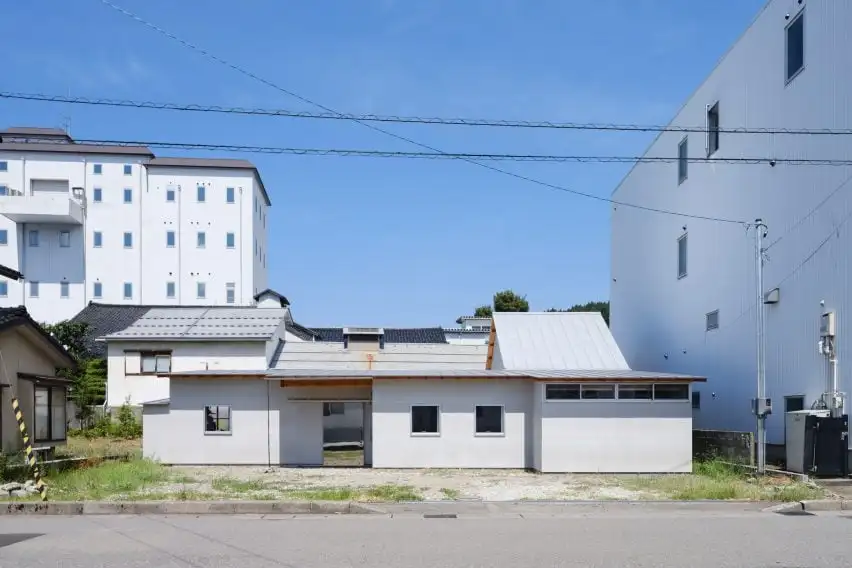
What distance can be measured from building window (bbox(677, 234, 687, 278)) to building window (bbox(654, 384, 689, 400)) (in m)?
7.51

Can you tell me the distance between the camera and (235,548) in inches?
394

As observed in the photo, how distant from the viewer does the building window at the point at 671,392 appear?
21.3 metres

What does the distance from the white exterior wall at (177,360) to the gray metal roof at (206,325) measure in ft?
1.18

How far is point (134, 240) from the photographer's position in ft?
171

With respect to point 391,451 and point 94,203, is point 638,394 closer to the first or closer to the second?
point 391,451

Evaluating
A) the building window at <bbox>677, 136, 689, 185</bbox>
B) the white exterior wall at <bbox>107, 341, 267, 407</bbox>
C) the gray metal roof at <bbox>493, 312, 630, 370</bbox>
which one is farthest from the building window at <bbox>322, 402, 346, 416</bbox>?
the building window at <bbox>677, 136, 689, 185</bbox>

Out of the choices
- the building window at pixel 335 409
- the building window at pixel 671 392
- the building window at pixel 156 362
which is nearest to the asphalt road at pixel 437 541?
the building window at pixel 671 392

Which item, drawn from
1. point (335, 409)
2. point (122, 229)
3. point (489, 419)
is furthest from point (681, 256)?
point (122, 229)

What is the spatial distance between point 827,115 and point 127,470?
17.6 metres

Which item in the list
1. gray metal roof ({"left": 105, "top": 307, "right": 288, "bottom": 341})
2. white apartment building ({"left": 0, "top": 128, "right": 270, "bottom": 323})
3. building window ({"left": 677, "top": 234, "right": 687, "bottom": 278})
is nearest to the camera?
building window ({"left": 677, "top": 234, "right": 687, "bottom": 278})

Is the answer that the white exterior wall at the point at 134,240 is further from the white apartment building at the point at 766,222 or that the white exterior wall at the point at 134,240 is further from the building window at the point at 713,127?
the building window at the point at 713,127

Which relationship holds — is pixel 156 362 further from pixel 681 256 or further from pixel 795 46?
pixel 795 46

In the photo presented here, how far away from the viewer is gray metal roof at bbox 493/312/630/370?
25.9m

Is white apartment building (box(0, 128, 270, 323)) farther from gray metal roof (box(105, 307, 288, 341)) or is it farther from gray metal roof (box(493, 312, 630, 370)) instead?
gray metal roof (box(493, 312, 630, 370))
